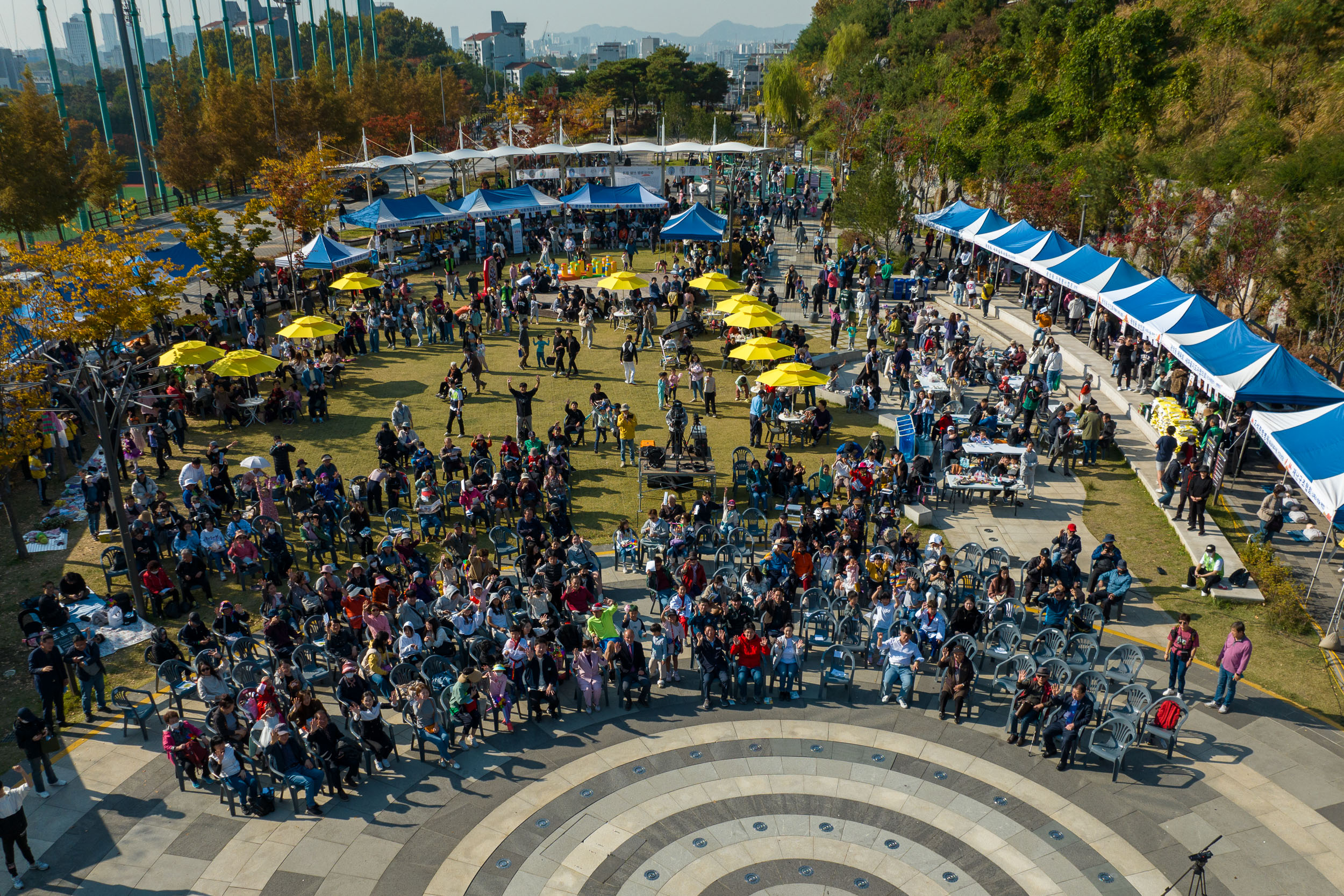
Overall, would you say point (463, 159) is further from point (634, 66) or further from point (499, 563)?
point (634, 66)

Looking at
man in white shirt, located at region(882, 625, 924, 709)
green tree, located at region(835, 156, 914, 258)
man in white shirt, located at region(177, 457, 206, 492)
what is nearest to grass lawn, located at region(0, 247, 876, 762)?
man in white shirt, located at region(177, 457, 206, 492)

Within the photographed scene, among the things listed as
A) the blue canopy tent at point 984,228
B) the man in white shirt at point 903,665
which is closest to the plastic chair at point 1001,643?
the man in white shirt at point 903,665

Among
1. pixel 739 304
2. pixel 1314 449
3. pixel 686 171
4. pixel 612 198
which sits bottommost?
pixel 1314 449

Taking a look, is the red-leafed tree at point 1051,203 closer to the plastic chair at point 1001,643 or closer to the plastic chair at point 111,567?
the plastic chair at point 1001,643

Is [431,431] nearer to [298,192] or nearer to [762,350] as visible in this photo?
[762,350]

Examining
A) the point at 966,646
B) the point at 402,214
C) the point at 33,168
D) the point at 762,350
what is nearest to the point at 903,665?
the point at 966,646

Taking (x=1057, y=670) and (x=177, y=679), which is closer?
(x=177, y=679)

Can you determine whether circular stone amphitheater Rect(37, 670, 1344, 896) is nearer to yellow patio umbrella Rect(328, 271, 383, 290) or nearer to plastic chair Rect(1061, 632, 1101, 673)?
plastic chair Rect(1061, 632, 1101, 673)

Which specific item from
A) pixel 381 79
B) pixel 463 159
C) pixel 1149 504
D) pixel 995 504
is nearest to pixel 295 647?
pixel 995 504
